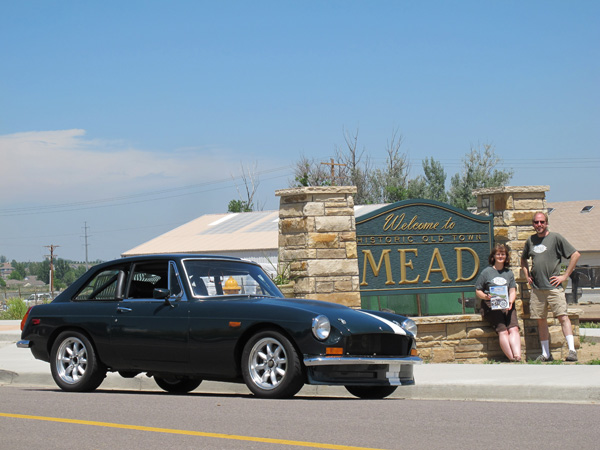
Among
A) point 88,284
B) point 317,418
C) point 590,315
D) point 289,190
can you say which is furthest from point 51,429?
point 590,315

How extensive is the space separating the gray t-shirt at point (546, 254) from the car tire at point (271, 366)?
5.71m

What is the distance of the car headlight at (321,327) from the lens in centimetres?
842

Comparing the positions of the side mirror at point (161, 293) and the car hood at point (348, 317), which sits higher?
the side mirror at point (161, 293)

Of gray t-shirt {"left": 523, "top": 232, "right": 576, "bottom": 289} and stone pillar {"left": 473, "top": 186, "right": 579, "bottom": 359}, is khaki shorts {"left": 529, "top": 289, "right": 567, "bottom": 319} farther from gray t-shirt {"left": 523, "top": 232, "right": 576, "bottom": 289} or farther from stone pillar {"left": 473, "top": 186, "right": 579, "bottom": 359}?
stone pillar {"left": 473, "top": 186, "right": 579, "bottom": 359}

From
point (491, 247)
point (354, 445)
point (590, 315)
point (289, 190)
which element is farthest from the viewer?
point (590, 315)

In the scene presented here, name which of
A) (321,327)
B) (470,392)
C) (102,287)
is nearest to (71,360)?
(102,287)

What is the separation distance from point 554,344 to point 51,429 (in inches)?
364

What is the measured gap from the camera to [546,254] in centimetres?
1294

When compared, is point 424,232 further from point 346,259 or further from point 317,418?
point 317,418

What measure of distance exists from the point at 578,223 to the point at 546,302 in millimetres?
49526

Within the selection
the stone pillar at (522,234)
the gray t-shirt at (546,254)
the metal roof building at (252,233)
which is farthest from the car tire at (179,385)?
the metal roof building at (252,233)

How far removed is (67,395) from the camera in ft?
31.0

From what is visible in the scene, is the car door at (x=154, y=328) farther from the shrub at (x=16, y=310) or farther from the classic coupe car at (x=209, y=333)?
the shrub at (x=16, y=310)

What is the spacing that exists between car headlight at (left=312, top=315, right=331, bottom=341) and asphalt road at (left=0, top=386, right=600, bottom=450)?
2.04 ft
